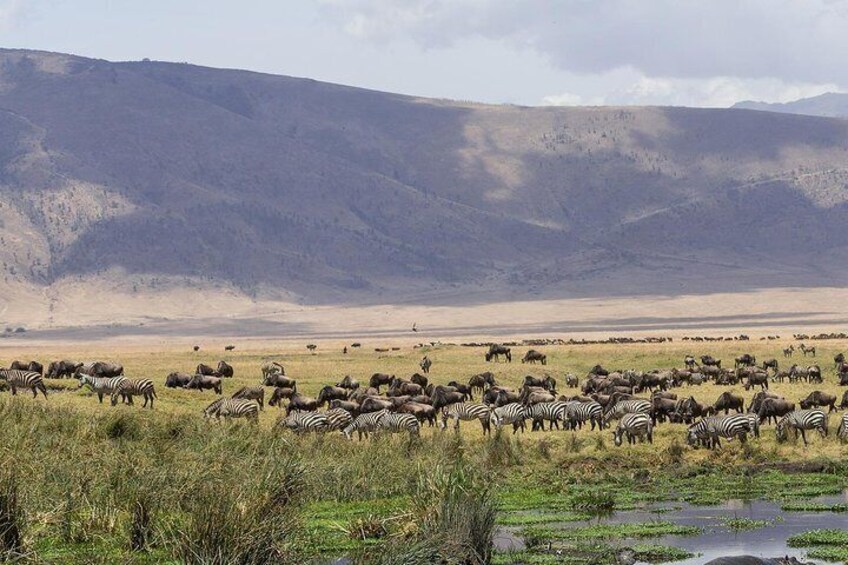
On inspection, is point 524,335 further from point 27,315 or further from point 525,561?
point 525,561

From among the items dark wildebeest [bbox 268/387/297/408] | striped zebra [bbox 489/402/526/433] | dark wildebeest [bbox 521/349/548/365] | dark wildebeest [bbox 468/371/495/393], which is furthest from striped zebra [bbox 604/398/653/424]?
dark wildebeest [bbox 521/349/548/365]

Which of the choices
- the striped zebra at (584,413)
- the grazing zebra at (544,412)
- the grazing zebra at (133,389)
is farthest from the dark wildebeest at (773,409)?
the grazing zebra at (133,389)

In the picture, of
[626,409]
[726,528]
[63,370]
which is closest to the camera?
[726,528]

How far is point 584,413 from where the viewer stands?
40688 mm

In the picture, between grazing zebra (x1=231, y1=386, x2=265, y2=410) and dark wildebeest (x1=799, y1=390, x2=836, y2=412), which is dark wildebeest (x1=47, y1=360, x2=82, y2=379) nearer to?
grazing zebra (x1=231, y1=386, x2=265, y2=410)

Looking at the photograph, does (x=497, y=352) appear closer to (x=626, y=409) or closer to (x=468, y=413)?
(x=468, y=413)

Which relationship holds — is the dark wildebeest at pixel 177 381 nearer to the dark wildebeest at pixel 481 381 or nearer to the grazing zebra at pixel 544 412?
the dark wildebeest at pixel 481 381

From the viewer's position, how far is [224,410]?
39656 millimetres

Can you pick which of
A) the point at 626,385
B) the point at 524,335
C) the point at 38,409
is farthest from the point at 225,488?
the point at 524,335

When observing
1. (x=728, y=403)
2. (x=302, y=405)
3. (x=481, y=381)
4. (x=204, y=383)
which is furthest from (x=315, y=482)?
Result: (x=481, y=381)

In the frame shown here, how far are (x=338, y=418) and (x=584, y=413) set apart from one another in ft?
26.3

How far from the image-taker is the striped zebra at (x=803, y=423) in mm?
35375

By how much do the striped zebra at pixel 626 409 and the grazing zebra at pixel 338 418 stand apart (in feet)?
27.0

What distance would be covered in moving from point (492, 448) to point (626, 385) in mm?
21210
